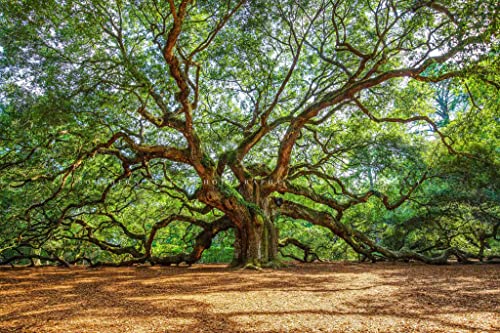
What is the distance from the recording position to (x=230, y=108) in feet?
35.6

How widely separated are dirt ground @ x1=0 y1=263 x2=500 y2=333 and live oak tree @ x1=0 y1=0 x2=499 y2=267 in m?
2.89

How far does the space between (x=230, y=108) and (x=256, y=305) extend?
7.47 m

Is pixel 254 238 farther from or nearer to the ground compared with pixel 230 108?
nearer to the ground

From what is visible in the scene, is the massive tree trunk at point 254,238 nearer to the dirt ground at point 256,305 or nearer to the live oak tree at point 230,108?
the live oak tree at point 230,108

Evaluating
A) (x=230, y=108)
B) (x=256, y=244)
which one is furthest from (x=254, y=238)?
(x=230, y=108)

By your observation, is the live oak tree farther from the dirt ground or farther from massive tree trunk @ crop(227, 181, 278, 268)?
the dirt ground

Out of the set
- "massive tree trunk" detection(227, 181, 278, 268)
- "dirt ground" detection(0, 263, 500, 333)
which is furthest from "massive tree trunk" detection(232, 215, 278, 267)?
"dirt ground" detection(0, 263, 500, 333)

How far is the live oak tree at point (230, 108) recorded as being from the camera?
659 centimetres

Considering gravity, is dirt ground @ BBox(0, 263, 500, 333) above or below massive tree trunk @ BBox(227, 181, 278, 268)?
below

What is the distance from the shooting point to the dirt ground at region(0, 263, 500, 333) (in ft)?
10.8

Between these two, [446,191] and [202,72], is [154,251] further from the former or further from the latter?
[446,191]

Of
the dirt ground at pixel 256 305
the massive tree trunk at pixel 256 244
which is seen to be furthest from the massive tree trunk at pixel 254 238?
the dirt ground at pixel 256 305

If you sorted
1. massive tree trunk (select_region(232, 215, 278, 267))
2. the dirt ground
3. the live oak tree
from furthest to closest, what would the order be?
1. massive tree trunk (select_region(232, 215, 278, 267))
2. the live oak tree
3. the dirt ground

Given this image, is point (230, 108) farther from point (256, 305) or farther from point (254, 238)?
point (256, 305)
